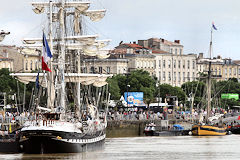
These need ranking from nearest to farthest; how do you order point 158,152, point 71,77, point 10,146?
point 10,146 → point 158,152 → point 71,77

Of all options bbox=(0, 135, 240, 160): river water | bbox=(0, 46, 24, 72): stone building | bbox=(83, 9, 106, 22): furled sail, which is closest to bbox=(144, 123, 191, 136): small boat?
bbox=(83, 9, 106, 22): furled sail

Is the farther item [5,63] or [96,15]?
[5,63]

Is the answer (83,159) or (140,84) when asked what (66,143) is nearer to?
(83,159)

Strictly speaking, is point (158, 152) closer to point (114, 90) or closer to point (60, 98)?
point (60, 98)

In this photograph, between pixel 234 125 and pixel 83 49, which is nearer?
pixel 83 49

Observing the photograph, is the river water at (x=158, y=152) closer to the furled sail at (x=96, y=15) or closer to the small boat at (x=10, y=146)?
the small boat at (x=10, y=146)

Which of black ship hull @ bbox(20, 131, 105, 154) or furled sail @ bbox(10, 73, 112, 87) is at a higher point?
furled sail @ bbox(10, 73, 112, 87)

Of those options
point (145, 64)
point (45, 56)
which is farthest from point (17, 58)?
point (45, 56)

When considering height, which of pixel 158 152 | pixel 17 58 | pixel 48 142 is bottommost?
pixel 158 152

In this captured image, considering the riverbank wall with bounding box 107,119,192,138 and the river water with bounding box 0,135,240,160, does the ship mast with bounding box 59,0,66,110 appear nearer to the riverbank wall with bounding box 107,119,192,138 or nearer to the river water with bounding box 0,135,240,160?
the river water with bounding box 0,135,240,160

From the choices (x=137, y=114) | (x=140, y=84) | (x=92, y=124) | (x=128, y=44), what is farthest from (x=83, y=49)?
(x=128, y=44)

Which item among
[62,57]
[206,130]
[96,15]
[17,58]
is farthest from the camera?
[17,58]

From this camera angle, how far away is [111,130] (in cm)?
10369

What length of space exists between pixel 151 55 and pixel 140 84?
40.8 metres
